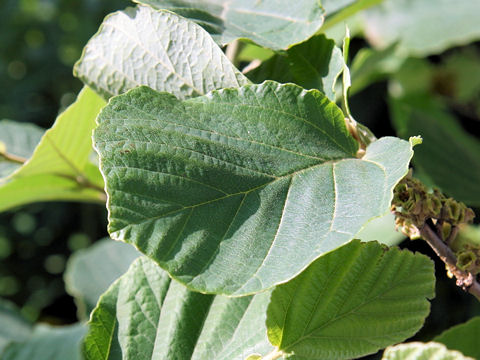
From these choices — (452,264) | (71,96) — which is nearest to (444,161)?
(452,264)

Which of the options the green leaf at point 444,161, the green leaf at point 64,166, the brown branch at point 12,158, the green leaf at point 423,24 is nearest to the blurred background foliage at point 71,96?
the green leaf at point 423,24

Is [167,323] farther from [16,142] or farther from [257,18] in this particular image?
[16,142]

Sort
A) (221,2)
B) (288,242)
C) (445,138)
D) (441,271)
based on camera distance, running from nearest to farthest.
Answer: (288,242) → (221,2) → (445,138) → (441,271)

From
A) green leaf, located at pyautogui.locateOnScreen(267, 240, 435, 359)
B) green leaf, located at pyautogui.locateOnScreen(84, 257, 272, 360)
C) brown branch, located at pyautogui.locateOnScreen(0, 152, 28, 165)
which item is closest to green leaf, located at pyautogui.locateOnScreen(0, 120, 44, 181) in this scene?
brown branch, located at pyautogui.locateOnScreen(0, 152, 28, 165)

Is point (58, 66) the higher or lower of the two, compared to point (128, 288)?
lower

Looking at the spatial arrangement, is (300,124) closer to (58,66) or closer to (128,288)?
(128,288)

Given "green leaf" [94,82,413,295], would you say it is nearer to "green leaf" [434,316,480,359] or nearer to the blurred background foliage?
"green leaf" [434,316,480,359]

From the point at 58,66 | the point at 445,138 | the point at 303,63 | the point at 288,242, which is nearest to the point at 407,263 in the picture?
the point at 288,242

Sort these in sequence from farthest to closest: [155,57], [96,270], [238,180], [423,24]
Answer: [423,24]
[96,270]
[155,57]
[238,180]
